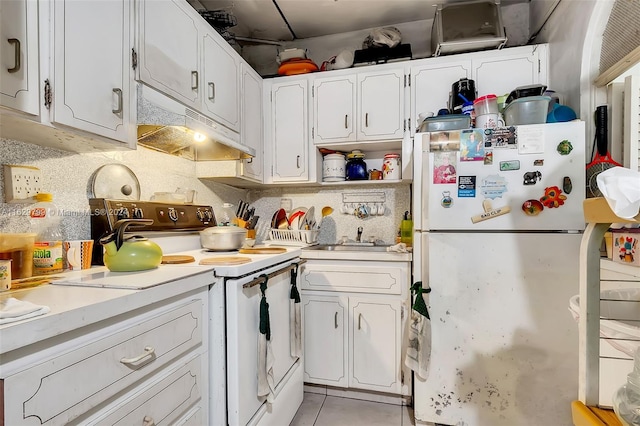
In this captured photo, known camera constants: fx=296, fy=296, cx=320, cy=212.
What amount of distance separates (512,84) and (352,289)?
1.68 metres

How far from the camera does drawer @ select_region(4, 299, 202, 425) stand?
0.55 m

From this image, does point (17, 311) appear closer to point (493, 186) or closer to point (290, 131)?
point (493, 186)

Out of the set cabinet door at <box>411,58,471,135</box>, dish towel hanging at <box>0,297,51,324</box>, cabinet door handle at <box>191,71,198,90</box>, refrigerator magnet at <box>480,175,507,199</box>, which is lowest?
dish towel hanging at <box>0,297,51,324</box>

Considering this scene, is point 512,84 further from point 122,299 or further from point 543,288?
point 122,299

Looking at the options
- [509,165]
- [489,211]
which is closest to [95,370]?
[489,211]

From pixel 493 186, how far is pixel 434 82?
3.23ft

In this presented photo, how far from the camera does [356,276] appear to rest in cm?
183

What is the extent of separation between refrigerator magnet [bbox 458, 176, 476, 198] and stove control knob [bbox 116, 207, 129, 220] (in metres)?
1.57

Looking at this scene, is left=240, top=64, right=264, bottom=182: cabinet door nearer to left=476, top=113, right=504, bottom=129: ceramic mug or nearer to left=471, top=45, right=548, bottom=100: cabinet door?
left=476, top=113, right=504, bottom=129: ceramic mug

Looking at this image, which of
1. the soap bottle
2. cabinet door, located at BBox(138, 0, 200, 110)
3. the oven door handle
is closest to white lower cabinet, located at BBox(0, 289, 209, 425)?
the oven door handle

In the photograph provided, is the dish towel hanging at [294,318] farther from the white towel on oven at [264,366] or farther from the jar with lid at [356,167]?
the jar with lid at [356,167]

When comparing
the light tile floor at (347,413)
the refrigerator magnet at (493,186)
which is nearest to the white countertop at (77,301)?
the light tile floor at (347,413)

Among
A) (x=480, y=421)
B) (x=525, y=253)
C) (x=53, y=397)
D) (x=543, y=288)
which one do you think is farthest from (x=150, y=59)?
(x=480, y=421)

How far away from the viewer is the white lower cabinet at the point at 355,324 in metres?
1.77
